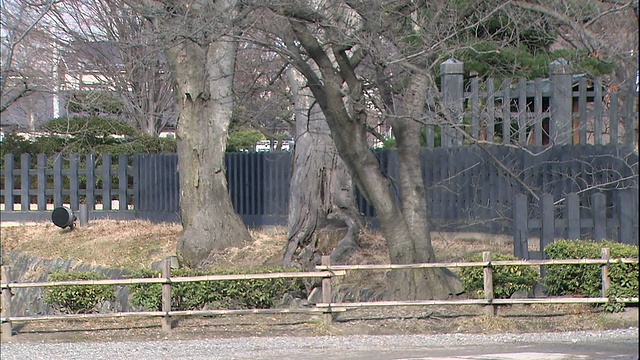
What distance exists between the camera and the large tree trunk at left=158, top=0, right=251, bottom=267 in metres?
19.8

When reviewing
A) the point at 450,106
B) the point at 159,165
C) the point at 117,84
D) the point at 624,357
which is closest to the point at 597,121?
the point at 450,106

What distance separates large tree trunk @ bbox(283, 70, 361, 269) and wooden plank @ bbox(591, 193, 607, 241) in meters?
5.46

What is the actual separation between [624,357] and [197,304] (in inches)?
257

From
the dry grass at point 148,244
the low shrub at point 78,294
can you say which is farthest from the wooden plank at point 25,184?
the low shrub at point 78,294

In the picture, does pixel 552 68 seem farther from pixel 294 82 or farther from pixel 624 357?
pixel 624 357

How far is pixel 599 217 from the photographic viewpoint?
14539mm

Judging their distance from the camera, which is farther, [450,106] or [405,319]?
[450,106]

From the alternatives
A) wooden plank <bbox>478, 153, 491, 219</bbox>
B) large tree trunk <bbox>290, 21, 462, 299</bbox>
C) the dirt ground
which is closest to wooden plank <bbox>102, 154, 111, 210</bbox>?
wooden plank <bbox>478, 153, 491, 219</bbox>

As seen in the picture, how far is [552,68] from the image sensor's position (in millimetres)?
17797

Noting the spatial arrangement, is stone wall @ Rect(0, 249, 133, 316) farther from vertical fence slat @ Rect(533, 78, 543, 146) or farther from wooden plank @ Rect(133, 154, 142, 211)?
vertical fence slat @ Rect(533, 78, 543, 146)

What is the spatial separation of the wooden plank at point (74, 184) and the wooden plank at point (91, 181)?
32 centimetres

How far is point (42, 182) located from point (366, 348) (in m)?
18.1

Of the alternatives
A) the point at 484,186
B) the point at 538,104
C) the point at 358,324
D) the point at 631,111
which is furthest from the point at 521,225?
the point at 631,111

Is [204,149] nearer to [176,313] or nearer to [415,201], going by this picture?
[415,201]
